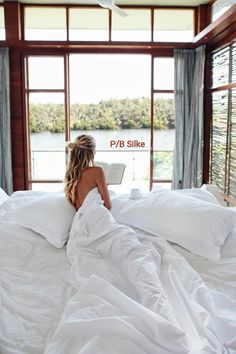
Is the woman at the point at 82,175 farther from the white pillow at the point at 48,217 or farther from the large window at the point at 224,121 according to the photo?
the large window at the point at 224,121

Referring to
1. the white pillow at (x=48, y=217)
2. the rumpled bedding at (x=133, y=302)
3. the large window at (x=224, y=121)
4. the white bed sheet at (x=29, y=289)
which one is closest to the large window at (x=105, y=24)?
the large window at (x=224, y=121)

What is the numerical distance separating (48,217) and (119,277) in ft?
2.54

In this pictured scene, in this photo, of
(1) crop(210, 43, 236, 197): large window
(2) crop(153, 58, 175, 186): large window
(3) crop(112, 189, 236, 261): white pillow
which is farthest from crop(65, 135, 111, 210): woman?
(2) crop(153, 58, 175, 186): large window

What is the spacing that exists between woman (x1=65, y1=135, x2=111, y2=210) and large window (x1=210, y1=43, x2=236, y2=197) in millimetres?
1951

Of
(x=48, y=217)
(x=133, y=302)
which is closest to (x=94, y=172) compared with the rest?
(x=48, y=217)

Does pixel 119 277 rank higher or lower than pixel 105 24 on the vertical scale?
lower

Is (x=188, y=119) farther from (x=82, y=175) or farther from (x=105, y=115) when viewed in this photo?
(x=82, y=175)

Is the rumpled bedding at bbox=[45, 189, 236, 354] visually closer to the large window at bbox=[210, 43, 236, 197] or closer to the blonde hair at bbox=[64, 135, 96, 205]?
the blonde hair at bbox=[64, 135, 96, 205]

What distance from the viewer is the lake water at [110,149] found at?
4.95m

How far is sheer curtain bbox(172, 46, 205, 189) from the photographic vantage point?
14.9ft

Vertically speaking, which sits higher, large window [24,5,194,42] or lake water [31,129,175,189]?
large window [24,5,194,42]

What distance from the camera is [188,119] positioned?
4.73 meters

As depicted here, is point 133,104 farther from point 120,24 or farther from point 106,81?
point 120,24

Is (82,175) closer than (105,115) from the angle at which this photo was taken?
Yes
